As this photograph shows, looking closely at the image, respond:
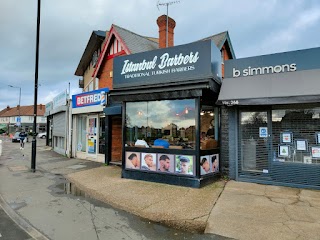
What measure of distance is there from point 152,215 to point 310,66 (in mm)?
6119

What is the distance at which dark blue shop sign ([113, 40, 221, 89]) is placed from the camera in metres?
7.52

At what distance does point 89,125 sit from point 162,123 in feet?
22.1

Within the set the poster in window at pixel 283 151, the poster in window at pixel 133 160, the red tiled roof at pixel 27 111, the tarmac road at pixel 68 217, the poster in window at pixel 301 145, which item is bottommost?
the tarmac road at pixel 68 217

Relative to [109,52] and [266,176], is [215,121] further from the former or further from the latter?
[109,52]

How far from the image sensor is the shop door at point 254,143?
7816mm

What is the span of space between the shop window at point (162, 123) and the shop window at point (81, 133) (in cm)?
639

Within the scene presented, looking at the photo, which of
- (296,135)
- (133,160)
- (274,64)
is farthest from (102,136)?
(296,135)

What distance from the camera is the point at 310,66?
7223mm

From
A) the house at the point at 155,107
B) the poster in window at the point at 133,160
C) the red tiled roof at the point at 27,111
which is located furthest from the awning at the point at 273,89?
the red tiled roof at the point at 27,111

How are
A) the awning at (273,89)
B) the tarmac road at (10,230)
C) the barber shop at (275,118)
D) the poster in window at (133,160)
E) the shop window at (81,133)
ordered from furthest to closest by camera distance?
the shop window at (81,133), the poster in window at (133,160), the barber shop at (275,118), the awning at (273,89), the tarmac road at (10,230)

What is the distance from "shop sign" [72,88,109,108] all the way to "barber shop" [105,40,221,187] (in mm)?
3254

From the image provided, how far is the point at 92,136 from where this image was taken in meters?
13.4

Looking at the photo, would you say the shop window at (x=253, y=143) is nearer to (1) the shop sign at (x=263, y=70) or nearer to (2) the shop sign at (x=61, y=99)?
(1) the shop sign at (x=263, y=70)

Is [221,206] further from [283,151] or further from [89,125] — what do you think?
[89,125]
